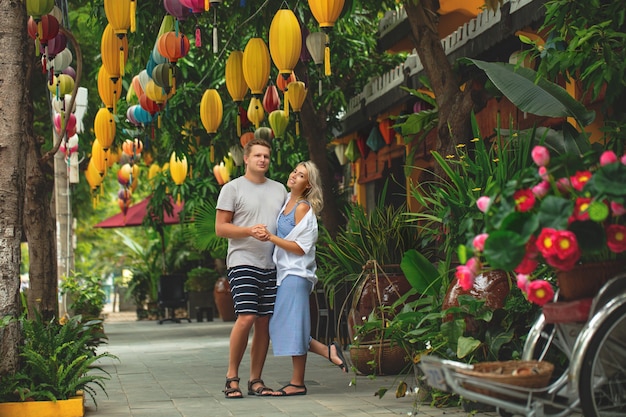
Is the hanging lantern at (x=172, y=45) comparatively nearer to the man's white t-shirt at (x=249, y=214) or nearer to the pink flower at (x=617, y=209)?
the man's white t-shirt at (x=249, y=214)

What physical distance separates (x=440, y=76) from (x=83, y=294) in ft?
23.3

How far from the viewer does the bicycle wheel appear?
4.49 metres

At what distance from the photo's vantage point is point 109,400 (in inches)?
334

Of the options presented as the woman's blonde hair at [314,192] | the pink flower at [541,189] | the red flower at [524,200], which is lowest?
the red flower at [524,200]

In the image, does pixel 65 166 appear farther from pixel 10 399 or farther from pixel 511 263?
pixel 511 263

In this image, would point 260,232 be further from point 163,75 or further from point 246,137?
point 246,137

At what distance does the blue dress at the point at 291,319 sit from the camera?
26.6 ft

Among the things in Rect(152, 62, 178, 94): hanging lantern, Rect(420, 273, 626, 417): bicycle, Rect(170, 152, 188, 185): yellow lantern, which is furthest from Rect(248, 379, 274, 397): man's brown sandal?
Rect(170, 152, 188, 185): yellow lantern

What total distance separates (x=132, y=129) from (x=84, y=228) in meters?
26.3

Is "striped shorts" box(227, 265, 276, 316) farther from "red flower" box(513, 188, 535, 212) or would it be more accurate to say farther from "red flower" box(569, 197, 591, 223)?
"red flower" box(569, 197, 591, 223)

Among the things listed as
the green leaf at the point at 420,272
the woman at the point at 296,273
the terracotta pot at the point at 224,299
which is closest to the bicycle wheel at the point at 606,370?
the green leaf at the point at 420,272

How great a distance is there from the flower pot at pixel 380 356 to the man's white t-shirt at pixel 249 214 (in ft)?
3.79

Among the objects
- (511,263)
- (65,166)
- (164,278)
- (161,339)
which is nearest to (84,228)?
(164,278)

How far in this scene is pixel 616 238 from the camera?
459 cm
